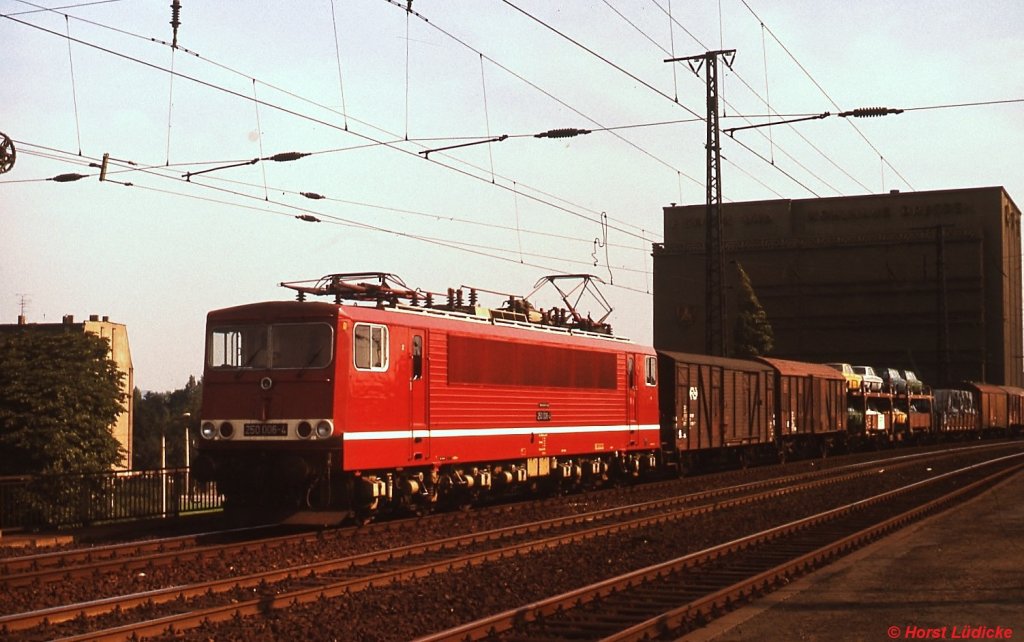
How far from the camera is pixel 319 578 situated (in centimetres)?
1432

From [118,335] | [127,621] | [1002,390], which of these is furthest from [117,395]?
[1002,390]

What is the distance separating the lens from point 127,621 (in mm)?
11594

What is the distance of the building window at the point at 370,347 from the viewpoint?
19.0 metres

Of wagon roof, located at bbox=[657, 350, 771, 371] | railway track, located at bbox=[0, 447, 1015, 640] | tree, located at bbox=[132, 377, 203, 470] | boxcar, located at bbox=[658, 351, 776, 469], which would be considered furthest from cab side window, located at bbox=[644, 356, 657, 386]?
tree, located at bbox=[132, 377, 203, 470]

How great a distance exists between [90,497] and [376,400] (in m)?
6.20

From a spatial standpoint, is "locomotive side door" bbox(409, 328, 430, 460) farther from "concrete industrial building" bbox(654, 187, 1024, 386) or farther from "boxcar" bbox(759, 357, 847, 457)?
"concrete industrial building" bbox(654, 187, 1024, 386)

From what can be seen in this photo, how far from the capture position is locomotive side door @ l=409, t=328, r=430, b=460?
66.3 feet

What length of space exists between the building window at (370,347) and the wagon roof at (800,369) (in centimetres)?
2350

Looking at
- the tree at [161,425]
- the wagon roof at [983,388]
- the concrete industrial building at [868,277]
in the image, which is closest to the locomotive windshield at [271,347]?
the wagon roof at [983,388]

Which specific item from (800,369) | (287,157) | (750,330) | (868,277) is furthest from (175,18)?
(868,277)

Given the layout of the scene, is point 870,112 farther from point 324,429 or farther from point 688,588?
point 688,588

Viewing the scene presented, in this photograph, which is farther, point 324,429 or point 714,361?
point 714,361

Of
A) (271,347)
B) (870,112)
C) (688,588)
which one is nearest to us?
(688,588)

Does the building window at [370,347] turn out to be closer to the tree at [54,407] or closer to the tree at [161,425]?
the tree at [54,407]
